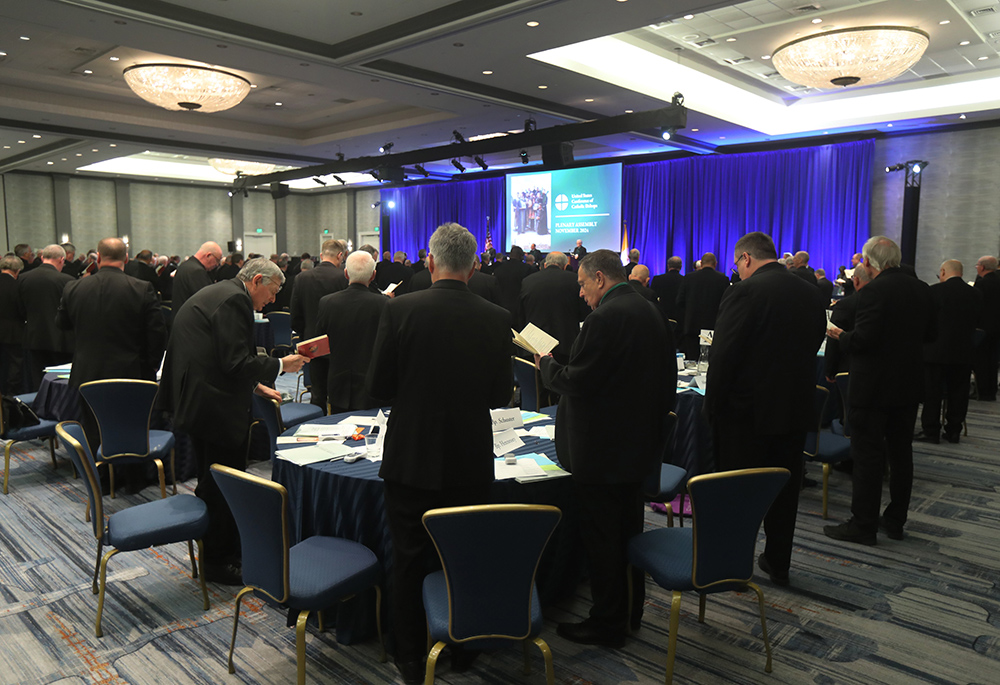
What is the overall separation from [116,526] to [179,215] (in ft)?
65.3

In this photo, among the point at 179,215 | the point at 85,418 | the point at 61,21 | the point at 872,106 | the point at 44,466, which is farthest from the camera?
the point at 179,215

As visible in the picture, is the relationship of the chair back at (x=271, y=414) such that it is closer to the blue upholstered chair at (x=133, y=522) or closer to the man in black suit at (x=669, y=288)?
the blue upholstered chair at (x=133, y=522)

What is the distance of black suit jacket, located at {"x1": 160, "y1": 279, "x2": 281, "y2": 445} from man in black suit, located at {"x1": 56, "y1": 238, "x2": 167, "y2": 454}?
1.59 m

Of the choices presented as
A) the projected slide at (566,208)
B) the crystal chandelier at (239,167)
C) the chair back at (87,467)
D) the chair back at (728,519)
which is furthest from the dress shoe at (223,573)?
the crystal chandelier at (239,167)

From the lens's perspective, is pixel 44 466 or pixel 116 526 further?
pixel 44 466

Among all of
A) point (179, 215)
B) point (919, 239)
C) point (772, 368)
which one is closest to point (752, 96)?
→ point (919, 239)

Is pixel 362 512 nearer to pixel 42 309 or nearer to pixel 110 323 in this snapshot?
pixel 110 323

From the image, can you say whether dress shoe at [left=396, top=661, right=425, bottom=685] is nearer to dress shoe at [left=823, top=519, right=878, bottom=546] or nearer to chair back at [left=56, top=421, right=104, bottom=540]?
chair back at [left=56, top=421, right=104, bottom=540]

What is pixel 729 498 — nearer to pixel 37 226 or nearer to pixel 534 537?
pixel 534 537

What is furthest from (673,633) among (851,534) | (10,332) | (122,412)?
(10,332)

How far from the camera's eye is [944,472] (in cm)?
554

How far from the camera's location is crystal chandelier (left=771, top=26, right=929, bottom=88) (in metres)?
7.19

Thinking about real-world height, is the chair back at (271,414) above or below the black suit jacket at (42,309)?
below

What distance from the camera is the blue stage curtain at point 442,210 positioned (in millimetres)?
18266
